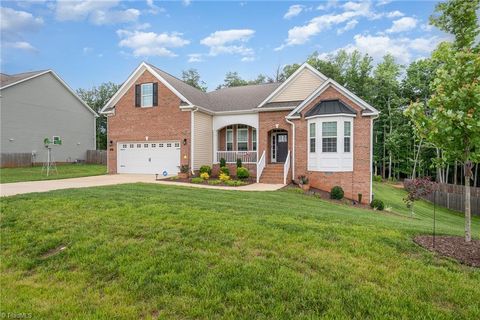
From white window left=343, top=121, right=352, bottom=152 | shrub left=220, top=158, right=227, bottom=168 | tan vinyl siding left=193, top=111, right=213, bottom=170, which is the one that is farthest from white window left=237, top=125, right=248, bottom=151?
white window left=343, top=121, right=352, bottom=152

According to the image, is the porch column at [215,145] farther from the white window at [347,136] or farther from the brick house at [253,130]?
the white window at [347,136]

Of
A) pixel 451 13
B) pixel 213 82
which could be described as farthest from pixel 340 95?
pixel 213 82

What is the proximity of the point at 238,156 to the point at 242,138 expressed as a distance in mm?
1741

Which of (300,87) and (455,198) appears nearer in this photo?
(300,87)

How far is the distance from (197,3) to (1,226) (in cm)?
1167

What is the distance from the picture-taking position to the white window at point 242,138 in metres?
20.3

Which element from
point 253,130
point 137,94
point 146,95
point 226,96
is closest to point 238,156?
point 253,130

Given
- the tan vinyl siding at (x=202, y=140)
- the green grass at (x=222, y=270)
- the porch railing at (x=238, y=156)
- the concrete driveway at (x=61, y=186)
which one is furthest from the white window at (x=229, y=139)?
the green grass at (x=222, y=270)

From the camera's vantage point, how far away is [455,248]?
16.7 ft

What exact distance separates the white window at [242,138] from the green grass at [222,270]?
13.8 metres

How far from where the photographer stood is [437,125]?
5.10 m

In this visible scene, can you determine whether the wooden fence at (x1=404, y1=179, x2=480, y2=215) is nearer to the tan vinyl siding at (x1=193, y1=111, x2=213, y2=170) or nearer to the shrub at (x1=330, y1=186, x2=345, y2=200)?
the shrub at (x1=330, y1=186, x2=345, y2=200)

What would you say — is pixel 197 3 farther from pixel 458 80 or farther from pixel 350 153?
pixel 458 80

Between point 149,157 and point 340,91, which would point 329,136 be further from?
point 149,157
